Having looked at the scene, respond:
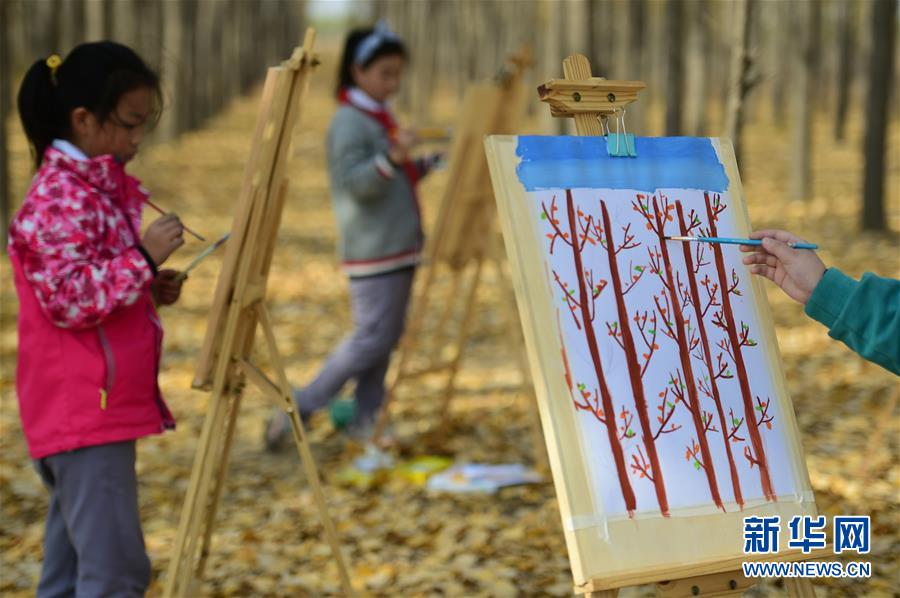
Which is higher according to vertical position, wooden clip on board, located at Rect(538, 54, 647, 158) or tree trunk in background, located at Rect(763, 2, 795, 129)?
wooden clip on board, located at Rect(538, 54, 647, 158)

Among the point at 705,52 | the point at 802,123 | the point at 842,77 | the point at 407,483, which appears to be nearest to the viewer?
the point at 407,483

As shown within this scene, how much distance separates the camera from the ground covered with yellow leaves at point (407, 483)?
3.43m

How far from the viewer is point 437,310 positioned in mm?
8352

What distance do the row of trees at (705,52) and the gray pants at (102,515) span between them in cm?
315

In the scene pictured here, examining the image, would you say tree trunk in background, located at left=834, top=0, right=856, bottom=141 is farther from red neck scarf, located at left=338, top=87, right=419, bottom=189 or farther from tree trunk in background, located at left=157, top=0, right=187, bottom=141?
red neck scarf, located at left=338, top=87, right=419, bottom=189

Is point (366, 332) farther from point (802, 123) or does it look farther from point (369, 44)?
point (802, 123)

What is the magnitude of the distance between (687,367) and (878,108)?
852 centimetres

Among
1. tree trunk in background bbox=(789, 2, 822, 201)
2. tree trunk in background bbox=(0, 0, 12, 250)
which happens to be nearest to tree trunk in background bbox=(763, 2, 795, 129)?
tree trunk in background bbox=(789, 2, 822, 201)

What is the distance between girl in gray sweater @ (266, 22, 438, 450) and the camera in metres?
4.36

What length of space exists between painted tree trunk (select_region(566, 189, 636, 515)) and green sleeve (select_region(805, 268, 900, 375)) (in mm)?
477

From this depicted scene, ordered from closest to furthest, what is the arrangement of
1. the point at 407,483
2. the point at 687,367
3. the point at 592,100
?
1. the point at 687,367
2. the point at 592,100
3. the point at 407,483

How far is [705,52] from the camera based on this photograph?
50.4ft

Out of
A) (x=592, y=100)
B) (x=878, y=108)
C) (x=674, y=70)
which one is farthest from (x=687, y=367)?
(x=674, y=70)

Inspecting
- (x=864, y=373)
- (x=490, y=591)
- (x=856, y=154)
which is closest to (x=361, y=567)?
(x=490, y=591)
